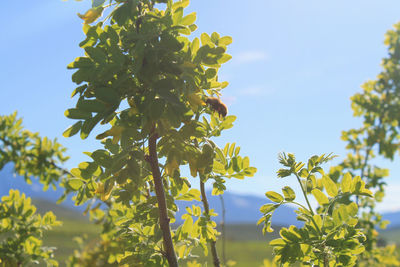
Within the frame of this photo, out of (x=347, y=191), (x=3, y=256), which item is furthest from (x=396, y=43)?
(x=3, y=256)

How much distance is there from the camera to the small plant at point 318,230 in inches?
50.9

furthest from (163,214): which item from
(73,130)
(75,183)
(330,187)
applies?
(330,187)

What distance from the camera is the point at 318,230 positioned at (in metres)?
1.30

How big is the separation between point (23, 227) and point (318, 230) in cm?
203

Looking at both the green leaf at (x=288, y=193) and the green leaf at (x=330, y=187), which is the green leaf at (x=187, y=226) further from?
the green leaf at (x=330, y=187)

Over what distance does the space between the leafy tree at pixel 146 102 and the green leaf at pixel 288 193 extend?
29 cm

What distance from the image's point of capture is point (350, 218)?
1.30 m

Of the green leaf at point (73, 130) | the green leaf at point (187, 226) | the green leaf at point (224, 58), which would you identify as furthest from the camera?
the green leaf at point (187, 226)

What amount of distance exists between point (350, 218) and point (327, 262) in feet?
0.64

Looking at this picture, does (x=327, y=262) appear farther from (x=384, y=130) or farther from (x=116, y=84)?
(x=384, y=130)

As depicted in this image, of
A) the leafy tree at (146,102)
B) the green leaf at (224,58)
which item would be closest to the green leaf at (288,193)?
the leafy tree at (146,102)

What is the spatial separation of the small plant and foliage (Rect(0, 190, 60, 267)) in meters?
1.71

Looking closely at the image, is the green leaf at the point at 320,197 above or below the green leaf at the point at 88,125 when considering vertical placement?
below

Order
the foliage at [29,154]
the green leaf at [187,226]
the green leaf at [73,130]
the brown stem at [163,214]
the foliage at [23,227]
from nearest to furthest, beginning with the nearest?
the brown stem at [163,214]
the green leaf at [73,130]
the green leaf at [187,226]
the foliage at [23,227]
the foliage at [29,154]
